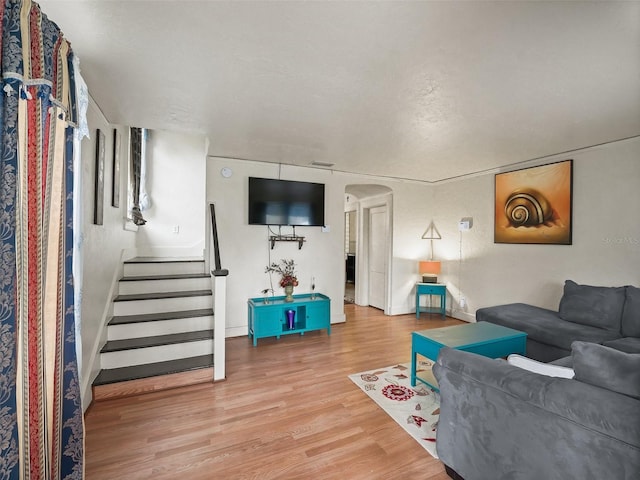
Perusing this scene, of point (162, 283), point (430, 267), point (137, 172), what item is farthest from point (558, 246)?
point (137, 172)

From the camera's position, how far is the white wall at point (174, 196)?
4.50m

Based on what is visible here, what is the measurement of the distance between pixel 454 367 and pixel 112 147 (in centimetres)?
352

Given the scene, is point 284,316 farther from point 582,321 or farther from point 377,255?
point 582,321

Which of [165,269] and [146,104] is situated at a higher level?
[146,104]

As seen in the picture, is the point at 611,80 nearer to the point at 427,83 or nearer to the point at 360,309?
the point at 427,83

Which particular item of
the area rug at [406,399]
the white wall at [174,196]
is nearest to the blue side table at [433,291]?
the area rug at [406,399]

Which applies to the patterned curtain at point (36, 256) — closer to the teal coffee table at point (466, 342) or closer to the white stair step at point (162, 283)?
the white stair step at point (162, 283)

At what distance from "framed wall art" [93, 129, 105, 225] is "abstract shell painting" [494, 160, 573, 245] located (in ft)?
15.8

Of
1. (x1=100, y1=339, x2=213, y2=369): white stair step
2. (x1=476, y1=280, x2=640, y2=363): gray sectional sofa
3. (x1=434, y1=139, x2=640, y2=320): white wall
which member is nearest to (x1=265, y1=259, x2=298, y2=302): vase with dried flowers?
(x1=100, y1=339, x2=213, y2=369): white stair step

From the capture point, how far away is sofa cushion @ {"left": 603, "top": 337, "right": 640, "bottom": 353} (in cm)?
238

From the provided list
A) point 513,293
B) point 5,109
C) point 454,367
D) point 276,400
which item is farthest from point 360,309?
point 5,109

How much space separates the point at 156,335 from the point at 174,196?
8.04 ft

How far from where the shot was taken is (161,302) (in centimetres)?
314

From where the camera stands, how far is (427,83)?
202 centimetres
